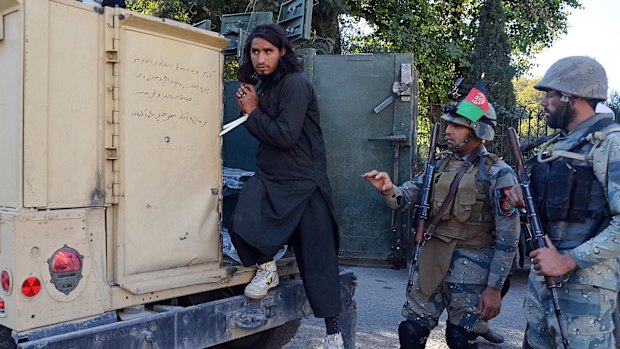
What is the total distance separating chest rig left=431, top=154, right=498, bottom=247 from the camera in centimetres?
328

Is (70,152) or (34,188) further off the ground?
(70,152)

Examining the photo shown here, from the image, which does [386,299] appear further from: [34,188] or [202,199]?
[34,188]

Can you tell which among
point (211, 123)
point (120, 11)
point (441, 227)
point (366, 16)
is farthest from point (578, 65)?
point (366, 16)

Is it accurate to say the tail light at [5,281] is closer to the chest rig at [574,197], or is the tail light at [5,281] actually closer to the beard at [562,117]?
the chest rig at [574,197]

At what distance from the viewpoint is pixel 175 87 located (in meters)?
2.84

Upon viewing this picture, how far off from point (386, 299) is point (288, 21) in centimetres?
344

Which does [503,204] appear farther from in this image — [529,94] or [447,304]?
[529,94]


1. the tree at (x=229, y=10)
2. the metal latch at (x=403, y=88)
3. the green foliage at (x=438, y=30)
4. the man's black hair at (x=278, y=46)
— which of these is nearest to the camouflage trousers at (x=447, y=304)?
the metal latch at (x=403, y=88)

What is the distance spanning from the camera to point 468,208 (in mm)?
3273

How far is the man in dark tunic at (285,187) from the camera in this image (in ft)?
9.64

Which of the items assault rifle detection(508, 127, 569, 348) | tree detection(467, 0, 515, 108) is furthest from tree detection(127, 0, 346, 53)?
assault rifle detection(508, 127, 569, 348)

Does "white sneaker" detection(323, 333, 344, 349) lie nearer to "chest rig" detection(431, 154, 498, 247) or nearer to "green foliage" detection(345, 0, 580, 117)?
"chest rig" detection(431, 154, 498, 247)

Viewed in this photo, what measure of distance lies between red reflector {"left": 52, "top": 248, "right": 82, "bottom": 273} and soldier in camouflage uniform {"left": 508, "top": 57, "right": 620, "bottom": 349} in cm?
204

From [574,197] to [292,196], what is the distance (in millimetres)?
1380
